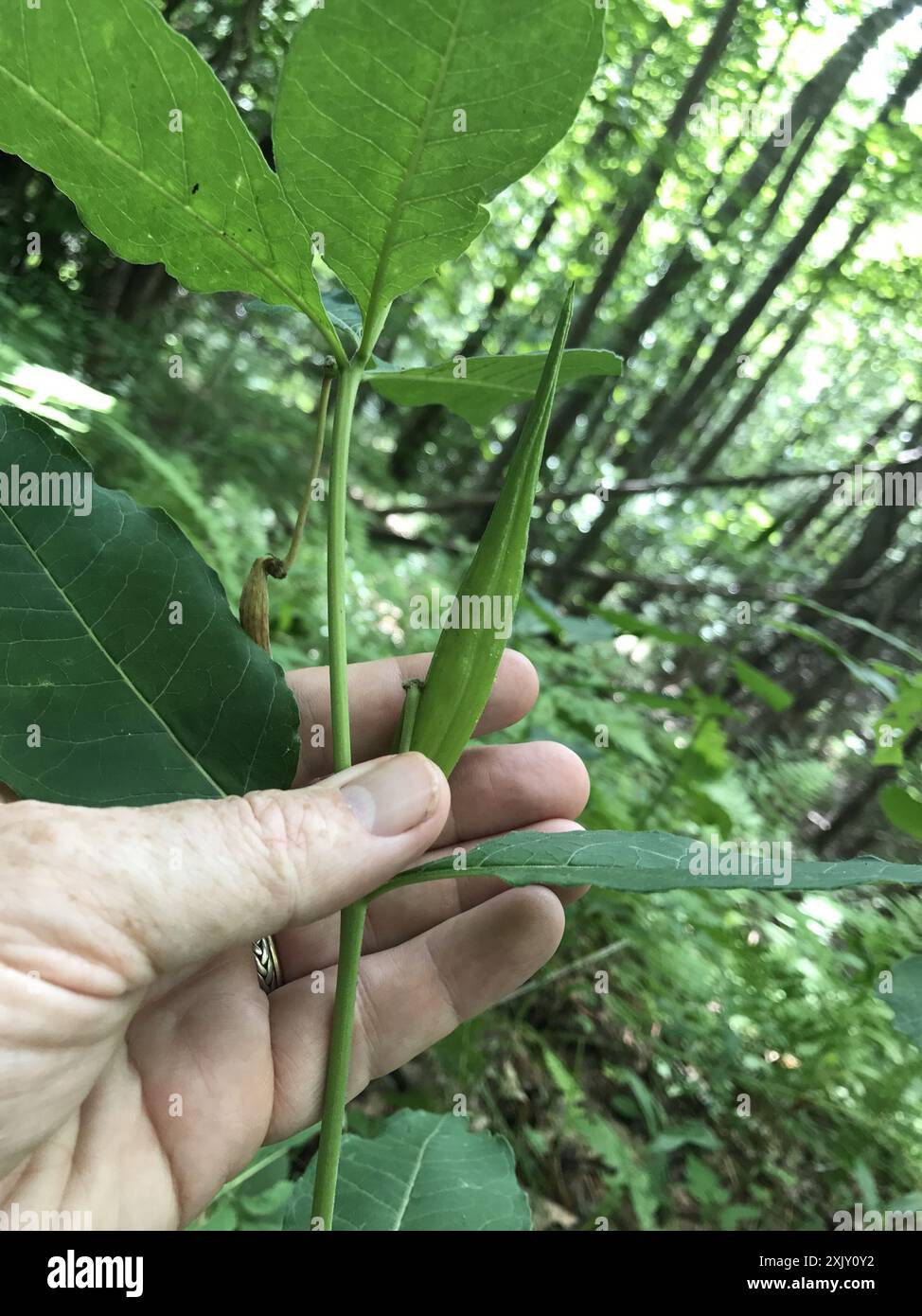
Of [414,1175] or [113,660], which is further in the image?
[414,1175]

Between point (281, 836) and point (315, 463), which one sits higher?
point (315, 463)

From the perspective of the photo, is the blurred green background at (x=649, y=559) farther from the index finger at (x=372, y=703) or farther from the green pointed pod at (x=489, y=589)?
the index finger at (x=372, y=703)

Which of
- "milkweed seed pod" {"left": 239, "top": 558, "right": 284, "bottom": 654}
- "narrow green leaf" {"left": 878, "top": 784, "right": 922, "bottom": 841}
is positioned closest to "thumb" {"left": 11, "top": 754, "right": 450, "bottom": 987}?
"milkweed seed pod" {"left": 239, "top": 558, "right": 284, "bottom": 654}

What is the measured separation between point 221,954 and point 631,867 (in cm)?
95

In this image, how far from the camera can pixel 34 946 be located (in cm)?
103

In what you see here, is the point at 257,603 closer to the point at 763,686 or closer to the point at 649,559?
the point at 763,686

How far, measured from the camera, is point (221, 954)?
147cm

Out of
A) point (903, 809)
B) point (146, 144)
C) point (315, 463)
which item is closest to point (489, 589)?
point (315, 463)

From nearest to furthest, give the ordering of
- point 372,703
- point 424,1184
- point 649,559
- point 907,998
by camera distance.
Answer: point 424,1184
point 907,998
point 372,703
point 649,559

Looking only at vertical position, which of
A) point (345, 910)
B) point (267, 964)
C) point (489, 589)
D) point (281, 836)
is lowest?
point (267, 964)

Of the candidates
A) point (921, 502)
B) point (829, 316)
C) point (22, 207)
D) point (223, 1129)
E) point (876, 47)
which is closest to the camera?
point (223, 1129)

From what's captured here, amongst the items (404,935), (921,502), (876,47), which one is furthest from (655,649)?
(404,935)
